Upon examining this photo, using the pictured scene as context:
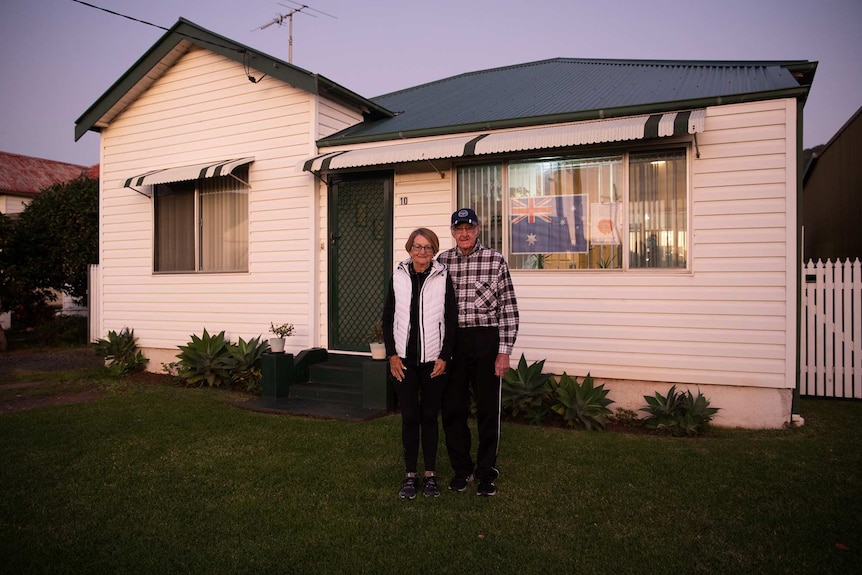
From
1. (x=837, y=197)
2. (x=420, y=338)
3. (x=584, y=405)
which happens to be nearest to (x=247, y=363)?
(x=584, y=405)

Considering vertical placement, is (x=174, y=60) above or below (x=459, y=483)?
above

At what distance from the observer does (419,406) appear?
3.99 metres

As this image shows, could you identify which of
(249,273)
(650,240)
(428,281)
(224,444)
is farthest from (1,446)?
(650,240)

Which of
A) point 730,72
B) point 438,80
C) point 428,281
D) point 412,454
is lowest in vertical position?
point 412,454

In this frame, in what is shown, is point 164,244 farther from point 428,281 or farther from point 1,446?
point 428,281

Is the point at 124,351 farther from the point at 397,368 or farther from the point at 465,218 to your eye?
the point at 465,218

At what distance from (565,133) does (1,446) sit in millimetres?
5817

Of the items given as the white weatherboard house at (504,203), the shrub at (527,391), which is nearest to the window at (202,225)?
the white weatherboard house at (504,203)

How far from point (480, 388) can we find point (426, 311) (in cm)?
63

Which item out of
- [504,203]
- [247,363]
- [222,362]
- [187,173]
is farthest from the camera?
[187,173]

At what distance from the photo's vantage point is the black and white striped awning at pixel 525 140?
5449mm

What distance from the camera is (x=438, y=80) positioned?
36.1 feet

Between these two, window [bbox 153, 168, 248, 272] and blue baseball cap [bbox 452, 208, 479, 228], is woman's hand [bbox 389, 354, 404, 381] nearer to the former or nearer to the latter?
blue baseball cap [bbox 452, 208, 479, 228]

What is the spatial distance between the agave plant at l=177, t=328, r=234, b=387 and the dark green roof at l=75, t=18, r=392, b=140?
3.45 metres
